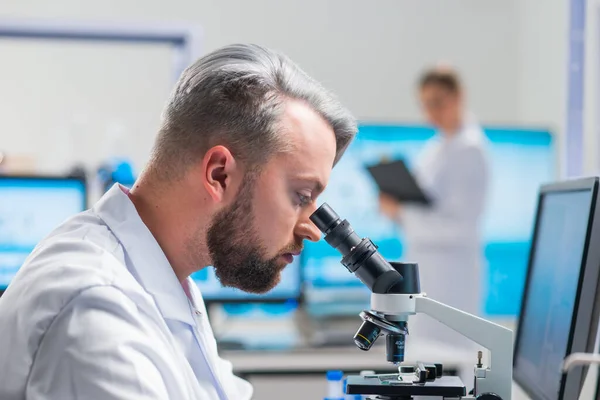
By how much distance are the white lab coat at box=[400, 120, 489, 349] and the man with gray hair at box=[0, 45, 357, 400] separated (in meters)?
2.56

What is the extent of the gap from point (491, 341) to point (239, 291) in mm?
1438

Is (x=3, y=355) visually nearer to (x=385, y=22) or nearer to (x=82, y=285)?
(x=82, y=285)

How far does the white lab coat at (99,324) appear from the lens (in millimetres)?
818

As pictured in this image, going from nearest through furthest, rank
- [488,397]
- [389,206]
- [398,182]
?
1. [488,397]
2. [398,182]
3. [389,206]

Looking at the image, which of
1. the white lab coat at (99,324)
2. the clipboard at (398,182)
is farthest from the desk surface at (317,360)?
the clipboard at (398,182)

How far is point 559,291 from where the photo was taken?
1.12 metres

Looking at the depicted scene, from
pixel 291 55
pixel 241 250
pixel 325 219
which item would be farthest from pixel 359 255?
pixel 291 55

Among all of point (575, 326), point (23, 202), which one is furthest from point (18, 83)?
point (575, 326)

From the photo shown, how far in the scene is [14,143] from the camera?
15.3 ft

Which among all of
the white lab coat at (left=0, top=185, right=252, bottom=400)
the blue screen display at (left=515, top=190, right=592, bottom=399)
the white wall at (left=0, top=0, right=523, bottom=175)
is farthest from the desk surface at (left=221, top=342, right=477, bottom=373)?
the white wall at (left=0, top=0, right=523, bottom=175)

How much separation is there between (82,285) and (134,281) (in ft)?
0.31

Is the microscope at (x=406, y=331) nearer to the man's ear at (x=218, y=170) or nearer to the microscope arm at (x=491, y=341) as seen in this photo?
the microscope arm at (x=491, y=341)

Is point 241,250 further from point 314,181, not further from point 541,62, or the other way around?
point 541,62

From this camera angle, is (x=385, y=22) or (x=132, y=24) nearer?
(x=132, y=24)
